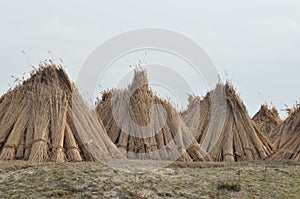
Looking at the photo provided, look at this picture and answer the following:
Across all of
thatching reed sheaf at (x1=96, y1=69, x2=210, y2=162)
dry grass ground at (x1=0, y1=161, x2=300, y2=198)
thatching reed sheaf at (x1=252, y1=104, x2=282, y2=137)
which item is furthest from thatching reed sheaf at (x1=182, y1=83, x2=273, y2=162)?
thatching reed sheaf at (x1=252, y1=104, x2=282, y2=137)

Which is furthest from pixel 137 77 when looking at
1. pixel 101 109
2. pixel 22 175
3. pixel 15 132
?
pixel 22 175

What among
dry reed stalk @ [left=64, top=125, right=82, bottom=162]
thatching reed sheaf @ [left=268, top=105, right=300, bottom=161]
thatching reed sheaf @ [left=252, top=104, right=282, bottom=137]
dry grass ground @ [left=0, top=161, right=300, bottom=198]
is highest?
thatching reed sheaf @ [left=252, top=104, right=282, bottom=137]

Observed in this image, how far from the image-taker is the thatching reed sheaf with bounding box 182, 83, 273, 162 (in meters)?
14.4

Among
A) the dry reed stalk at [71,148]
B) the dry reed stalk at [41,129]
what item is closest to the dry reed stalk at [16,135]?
the dry reed stalk at [41,129]

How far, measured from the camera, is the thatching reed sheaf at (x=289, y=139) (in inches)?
522

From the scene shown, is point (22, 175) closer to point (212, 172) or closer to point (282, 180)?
point (212, 172)

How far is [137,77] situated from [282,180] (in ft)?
18.8

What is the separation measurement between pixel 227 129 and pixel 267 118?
609cm

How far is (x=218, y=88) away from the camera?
15.6m

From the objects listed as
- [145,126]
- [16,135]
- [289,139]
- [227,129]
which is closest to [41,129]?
[16,135]

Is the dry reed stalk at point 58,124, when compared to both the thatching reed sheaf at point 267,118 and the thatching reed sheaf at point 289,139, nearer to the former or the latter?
the thatching reed sheaf at point 289,139

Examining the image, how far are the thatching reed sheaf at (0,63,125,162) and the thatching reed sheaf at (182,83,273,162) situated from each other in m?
3.65

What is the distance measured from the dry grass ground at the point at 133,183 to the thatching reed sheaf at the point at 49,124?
1.29m

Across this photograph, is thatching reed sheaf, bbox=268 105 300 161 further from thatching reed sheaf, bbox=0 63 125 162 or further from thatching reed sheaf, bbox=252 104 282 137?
thatching reed sheaf, bbox=0 63 125 162
